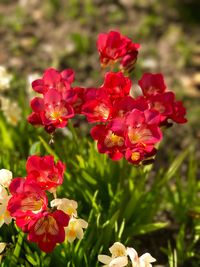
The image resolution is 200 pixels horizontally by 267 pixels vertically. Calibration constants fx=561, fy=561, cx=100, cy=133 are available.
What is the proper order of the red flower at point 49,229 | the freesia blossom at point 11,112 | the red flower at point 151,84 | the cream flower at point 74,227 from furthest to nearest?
1. the freesia blossom at point 11,112
2. the red flower at point 151,84
3. the cream flower at point 74,227
4. the red flower at point 49,229

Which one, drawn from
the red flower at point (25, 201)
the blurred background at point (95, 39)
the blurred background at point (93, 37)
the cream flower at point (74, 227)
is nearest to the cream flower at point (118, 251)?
the cream flower at point (74, 227)

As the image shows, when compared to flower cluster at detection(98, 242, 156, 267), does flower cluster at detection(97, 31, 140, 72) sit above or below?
above

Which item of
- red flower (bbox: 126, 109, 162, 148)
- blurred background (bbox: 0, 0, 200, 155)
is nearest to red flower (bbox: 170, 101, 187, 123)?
red flower (bbox: 126, 109, 162, 148)

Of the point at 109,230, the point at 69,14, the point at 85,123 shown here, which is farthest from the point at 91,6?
the point at 109,230

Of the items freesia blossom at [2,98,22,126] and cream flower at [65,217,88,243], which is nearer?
cream flower at [65,217,88,243]

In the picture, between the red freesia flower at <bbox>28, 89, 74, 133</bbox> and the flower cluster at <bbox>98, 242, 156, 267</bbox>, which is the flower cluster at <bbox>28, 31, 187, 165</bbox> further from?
the flower cluster at <bbox>98, 242, 156, 267</bbox>

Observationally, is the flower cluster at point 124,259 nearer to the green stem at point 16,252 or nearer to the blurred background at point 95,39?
the green stem at point 16,252

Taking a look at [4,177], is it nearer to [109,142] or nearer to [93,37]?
[109,142]
